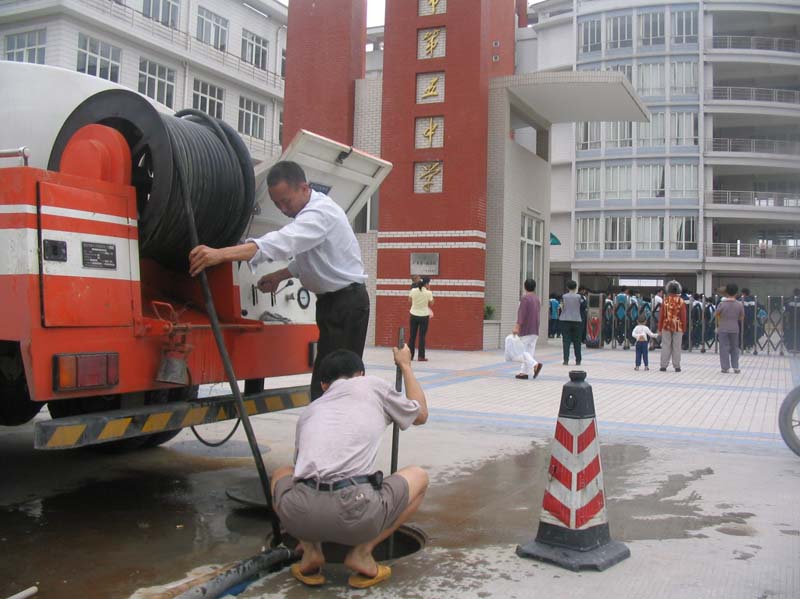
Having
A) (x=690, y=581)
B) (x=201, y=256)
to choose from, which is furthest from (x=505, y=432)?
(x=201, y=256)

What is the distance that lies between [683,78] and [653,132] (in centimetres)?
359

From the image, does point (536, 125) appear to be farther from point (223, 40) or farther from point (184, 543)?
point (184, 543)

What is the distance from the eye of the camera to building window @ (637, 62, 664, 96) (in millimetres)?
47500

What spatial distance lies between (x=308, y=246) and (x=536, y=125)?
20.5 meters

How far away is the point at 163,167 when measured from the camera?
449cm

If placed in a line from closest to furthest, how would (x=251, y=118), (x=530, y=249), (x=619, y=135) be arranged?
(x=530, y=249)
(x=251, y=118)
(x=619, y=135)

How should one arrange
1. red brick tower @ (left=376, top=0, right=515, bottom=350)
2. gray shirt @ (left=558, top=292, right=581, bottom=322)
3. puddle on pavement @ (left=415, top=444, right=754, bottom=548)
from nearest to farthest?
puddle on pavement @ (left=415, top=444, right=754, bottom=548) → gray shirt @ (left=558, top=292, right=581, bottom=322) → red brick tower @ (left=376, top=0, right=515, bottom=350)

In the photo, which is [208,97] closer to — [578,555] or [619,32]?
[619,32]

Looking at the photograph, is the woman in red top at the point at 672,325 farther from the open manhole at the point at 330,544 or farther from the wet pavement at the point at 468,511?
the open manhole at the point at 330,544

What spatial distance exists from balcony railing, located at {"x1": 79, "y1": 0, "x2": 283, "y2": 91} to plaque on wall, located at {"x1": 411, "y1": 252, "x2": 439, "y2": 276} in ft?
53.8

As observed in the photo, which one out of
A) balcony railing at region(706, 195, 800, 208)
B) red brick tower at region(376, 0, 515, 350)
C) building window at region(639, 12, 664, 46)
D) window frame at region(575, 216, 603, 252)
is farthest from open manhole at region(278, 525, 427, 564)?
building window at region(639, 12, 664, 46)

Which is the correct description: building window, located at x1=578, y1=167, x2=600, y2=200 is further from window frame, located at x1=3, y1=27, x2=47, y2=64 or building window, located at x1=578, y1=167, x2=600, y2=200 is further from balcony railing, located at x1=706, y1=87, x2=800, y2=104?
window frame, located at x1=3, y1=27, x2=47, y2=64

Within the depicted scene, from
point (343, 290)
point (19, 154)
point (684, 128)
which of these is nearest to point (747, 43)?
point (684, 128)

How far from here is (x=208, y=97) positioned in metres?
33.8
